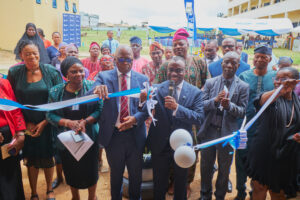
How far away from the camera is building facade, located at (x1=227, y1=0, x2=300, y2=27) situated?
117ft

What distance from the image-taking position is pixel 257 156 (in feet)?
8.40

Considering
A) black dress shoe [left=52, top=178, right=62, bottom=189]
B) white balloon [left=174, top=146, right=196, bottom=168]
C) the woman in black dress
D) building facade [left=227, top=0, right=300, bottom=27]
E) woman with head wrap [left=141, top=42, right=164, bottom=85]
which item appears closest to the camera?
white balloon [left=174, top=146, right=196, bottom=168]

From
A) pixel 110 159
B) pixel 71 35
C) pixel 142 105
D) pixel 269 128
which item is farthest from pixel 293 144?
pixel 71 35

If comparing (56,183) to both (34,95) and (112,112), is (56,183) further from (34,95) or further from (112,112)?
(112,112)

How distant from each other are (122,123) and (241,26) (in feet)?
56.4

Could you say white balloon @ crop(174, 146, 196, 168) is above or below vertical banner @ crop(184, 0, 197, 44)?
below

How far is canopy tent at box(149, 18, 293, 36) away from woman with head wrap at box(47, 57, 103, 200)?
1443 centimetres

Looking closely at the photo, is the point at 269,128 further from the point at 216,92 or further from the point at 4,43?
the point at 4,43

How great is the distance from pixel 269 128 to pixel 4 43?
21.2 metres

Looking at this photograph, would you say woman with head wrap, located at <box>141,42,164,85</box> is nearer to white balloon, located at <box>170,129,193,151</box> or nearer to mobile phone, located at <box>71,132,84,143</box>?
mobile phone, located at <box>71,132,84,143</box>

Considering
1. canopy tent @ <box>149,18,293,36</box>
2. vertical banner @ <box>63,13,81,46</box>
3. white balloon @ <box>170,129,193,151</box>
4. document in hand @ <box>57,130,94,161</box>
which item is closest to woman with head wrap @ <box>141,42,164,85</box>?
document in hand @ <box>57,130,94,161</box>

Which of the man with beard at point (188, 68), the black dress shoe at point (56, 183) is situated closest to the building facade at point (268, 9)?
the man with beard at point (188, 68)

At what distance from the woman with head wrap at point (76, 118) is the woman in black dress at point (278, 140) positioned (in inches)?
79.2

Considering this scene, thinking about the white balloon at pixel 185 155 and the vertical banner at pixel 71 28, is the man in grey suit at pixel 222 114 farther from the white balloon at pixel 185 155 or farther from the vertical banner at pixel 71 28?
the vertical banner at pixel 71 28
